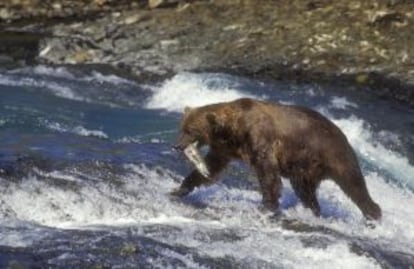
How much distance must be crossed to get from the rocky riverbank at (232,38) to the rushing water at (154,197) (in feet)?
5.80

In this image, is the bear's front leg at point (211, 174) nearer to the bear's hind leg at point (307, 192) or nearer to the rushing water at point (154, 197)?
the rushing water at point (154, 197)

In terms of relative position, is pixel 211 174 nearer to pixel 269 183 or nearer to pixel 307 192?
pixel 269 183

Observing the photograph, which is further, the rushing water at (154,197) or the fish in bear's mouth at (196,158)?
the fish in bear's mouth at (196,158)

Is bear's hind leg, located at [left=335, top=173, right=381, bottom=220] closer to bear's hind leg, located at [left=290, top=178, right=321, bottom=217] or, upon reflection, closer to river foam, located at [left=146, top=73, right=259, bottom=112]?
bear's hind leg, located at [left=290, top=178, right=321, bottom=217]

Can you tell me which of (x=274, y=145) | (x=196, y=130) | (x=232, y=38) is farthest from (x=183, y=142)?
(x=232, y=38)

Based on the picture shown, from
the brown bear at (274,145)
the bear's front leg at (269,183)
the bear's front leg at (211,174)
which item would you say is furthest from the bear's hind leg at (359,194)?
the bear's front leg at (211,174)

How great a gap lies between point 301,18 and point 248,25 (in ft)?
3.58

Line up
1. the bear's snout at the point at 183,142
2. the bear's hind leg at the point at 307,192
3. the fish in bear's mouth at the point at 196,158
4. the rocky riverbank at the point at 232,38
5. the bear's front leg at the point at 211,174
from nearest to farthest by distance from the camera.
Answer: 1. the fish in bear's mouth at the point at 196,158
2. the bear's snout at the point at 183,142
3. the bear's hind leg at the point at 307,192
4. the bear's front leg at the point at 211,174
5. the rocky riverbank at the point at 232,38

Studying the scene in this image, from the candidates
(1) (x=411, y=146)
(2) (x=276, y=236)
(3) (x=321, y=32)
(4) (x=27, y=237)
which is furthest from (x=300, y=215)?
(3) (x=321, y=32)

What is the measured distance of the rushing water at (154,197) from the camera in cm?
773

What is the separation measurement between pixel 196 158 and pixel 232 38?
33.6ft

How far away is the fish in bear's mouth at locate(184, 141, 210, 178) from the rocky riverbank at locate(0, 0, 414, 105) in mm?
7359

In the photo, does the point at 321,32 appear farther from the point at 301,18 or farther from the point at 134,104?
the point at 134,104

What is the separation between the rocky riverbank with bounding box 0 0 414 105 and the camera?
18125 mm
